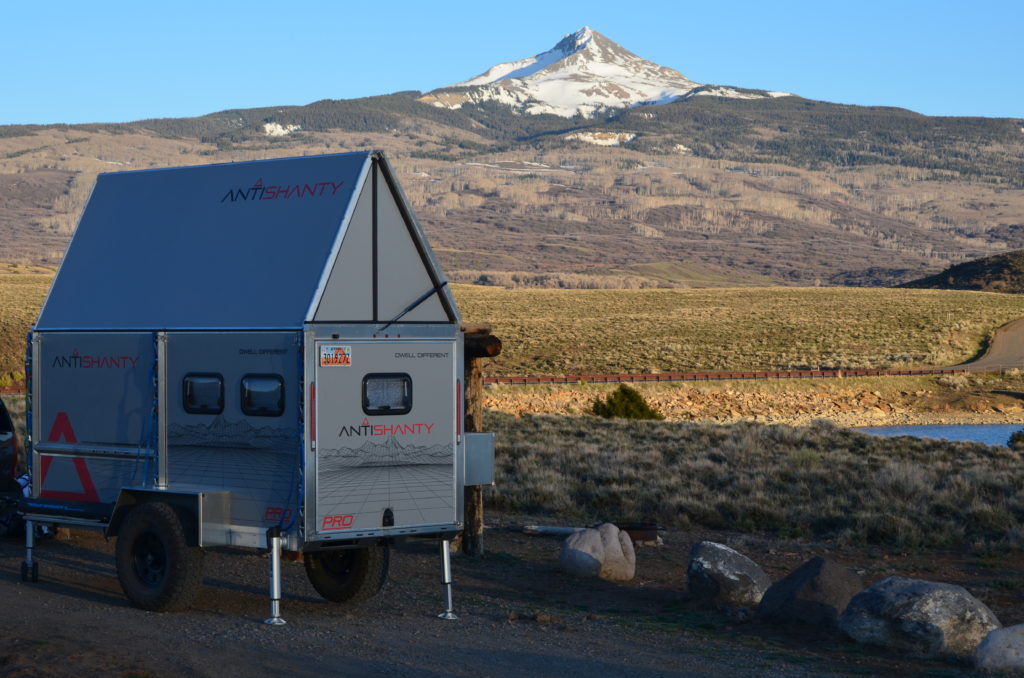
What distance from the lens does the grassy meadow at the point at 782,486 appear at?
53.0 ft

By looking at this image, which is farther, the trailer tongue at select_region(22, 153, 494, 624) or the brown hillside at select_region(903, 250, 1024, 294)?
the brown hillside at select_region(903, 250, 1024, 294)

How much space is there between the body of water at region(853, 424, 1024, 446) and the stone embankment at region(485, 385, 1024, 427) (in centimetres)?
151

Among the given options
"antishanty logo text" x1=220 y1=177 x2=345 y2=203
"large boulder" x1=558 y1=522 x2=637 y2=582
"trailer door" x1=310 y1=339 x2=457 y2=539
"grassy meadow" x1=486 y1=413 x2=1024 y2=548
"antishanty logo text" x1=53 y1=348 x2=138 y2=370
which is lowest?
"grassy meadow" x1=486 y1=413 x2=1024 y2=548

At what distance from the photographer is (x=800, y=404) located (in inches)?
1991

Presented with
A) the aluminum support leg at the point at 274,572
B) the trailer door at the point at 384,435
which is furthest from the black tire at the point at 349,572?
the aluminum support leg at the point at 274,572

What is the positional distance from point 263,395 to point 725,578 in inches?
178

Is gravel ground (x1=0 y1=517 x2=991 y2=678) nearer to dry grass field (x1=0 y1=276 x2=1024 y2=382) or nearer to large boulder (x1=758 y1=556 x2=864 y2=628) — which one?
large boulder (x1=758 y1=556 x2=864 y2=628)

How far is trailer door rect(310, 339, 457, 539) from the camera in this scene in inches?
393

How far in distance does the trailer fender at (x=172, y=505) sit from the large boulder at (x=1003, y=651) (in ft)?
19.9

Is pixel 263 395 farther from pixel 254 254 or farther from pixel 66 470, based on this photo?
pixel 66 470

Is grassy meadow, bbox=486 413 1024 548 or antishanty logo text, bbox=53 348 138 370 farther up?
antishanty logo text, bbox=53 348 138 370

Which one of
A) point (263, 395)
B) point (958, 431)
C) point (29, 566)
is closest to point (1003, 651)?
point (263, 395)

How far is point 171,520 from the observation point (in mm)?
10273

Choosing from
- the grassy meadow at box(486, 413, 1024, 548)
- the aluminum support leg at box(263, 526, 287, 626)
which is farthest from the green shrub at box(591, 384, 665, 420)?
the aluminum support leg at box(263, 526, 287, 626)
